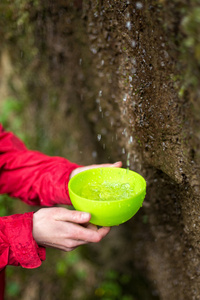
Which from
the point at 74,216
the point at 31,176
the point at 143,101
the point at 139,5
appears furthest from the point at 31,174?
the point at 139,5

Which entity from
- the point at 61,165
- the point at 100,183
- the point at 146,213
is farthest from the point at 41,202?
the point at 146,213

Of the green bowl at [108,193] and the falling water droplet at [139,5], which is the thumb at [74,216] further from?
the falling water droplet at [139,5]

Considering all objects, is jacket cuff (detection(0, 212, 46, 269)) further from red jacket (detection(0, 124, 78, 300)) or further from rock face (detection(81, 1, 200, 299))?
rock face (detection(81, 1, 200, 299))

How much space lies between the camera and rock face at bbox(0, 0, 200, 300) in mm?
964

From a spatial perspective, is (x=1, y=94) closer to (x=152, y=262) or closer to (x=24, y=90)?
(x=24, y=90)

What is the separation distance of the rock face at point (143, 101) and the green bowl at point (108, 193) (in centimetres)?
17

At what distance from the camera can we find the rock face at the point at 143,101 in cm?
96

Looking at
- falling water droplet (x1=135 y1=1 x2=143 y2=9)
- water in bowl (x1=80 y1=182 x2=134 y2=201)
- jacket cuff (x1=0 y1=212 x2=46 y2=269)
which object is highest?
falling water droplet (x1=135 y1=1 x2=143 y2=9)

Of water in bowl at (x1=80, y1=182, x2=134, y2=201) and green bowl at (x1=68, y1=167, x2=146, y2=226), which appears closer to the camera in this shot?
green bowl at (x1=68, y1=167, x2=146, y2=226)

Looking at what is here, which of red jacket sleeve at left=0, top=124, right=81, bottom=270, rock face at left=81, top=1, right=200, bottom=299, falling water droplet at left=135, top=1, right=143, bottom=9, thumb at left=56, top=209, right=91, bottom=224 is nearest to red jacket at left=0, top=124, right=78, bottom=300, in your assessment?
red jacket sleeve at left=0, top=124, right=81, bottom=270

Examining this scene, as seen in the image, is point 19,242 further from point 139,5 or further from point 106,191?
point 139,5

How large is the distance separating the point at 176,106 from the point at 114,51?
56cm

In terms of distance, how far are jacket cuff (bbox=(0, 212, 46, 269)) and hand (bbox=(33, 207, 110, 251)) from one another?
0.10 ft

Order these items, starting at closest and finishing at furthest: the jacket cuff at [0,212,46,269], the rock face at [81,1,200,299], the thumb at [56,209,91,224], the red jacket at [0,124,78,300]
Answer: the rock face at [81,1,200,299] → the thumb at [56,209,91,224] → the jacket cuff at [0,212,46,269] → the red jacket at [0,124,78,300]
